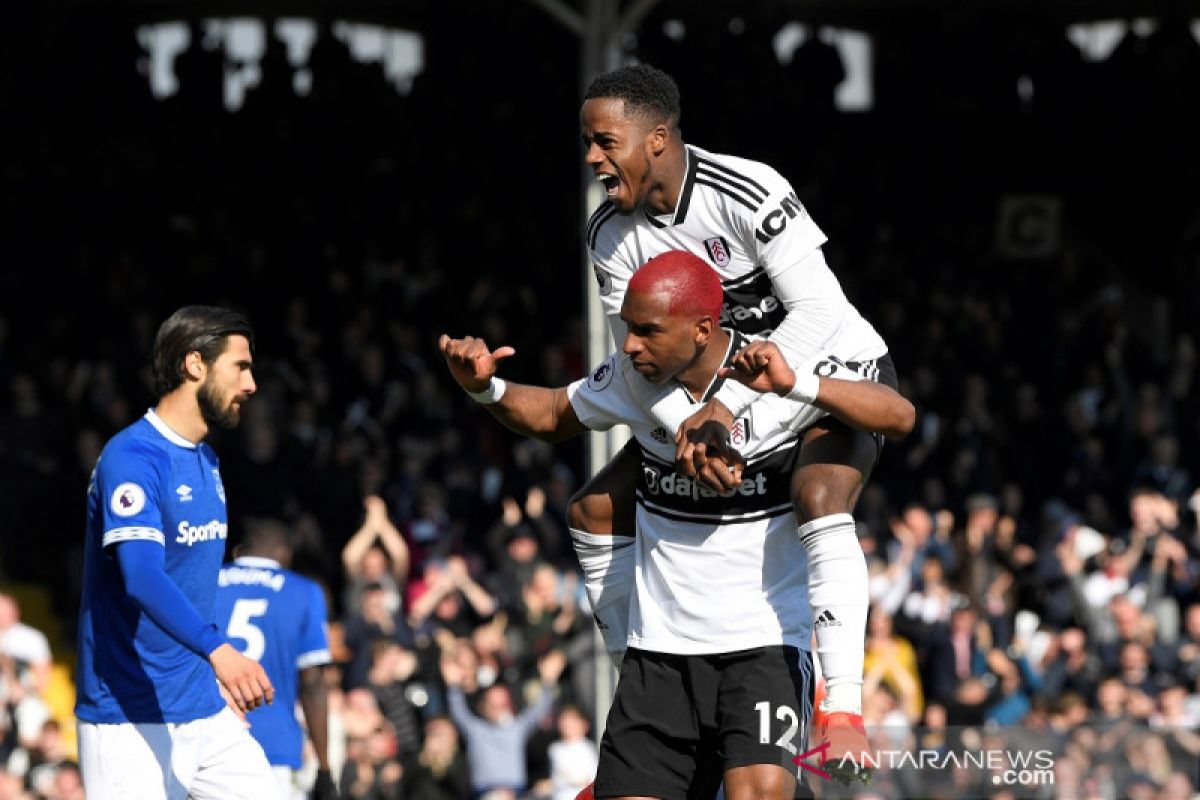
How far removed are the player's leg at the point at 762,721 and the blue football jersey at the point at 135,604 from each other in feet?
5.39

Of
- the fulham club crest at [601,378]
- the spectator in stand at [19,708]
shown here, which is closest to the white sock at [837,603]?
the fulham club crest at [601,378]

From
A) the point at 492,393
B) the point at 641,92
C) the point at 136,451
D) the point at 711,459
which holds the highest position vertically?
the point at 641,92

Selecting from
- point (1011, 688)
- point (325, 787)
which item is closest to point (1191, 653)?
point (1011, 688)

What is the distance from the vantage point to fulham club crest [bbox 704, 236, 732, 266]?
503 centimetres

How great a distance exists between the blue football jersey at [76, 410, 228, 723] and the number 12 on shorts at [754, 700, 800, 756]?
1.76 metres

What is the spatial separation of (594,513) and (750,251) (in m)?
0.82

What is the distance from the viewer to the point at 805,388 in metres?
4.64

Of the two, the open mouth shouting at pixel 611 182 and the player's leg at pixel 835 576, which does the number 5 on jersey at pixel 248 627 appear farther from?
the player's leg at pixel 835 576

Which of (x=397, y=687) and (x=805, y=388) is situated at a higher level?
(x=805, y=388)

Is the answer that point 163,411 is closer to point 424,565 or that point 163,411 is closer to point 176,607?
point 176,607

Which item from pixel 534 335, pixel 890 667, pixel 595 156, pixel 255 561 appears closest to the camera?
pixel 595 156

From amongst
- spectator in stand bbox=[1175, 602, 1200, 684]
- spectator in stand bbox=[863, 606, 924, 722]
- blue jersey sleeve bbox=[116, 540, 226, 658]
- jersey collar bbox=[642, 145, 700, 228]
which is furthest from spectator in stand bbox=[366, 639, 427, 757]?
jersey collar bbox=[642, 145, 700, 228]

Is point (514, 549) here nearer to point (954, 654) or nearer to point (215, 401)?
point (954, 654)

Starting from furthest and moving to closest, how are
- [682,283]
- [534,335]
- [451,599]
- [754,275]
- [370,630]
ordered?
1. [534,335]
2. [451,599]
3. [370,630]
4. [754,275]
5. [682,283]
